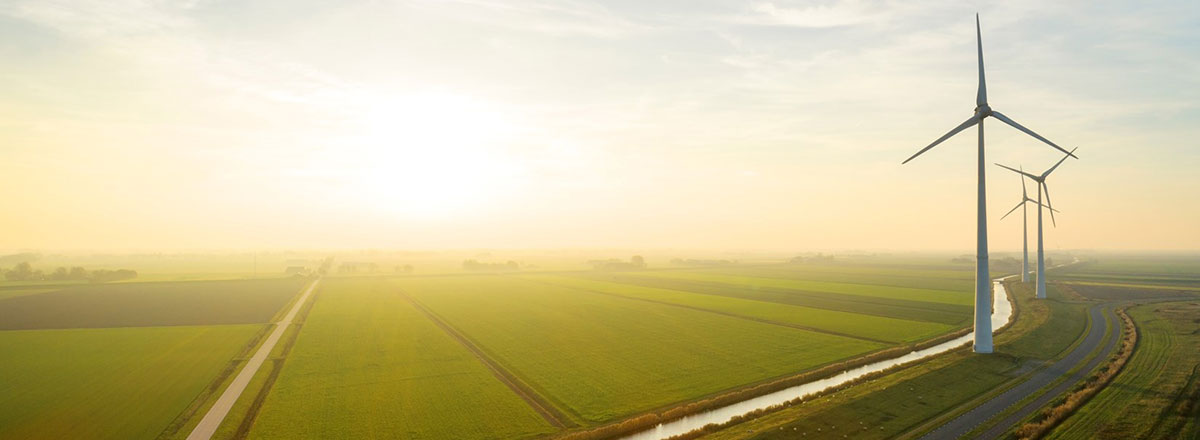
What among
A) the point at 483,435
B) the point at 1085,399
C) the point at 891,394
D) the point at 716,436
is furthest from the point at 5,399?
the point at 1085,399

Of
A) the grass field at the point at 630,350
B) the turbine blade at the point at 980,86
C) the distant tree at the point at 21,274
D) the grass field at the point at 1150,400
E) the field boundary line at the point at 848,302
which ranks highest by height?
the turbine blade at the point at 980,86

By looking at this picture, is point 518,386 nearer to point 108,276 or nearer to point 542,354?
point 542,354

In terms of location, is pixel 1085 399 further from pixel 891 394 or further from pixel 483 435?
pixel 483 435

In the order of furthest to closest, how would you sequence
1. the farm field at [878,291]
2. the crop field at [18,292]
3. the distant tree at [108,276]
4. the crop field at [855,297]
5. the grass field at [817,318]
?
the distant tree at [108,276], the crop field at [18,292], the farm field at [878,291], the crop field at [855,297], the grass field at [817,318]

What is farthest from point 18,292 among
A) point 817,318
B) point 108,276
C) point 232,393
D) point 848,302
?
point 848,302

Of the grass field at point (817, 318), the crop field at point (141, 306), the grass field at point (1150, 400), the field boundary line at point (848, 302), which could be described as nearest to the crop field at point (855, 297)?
the field boundary line at point (848, 302)

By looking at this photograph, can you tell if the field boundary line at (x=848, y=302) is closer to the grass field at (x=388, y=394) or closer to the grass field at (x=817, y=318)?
the grass field at (x=817, y=318)

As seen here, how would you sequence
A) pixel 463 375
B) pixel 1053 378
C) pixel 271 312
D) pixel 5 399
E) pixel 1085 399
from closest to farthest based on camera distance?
pixel 1085 399, pixel 5 399, pixel 1053 378, pixel 463 375, pixel 271 312

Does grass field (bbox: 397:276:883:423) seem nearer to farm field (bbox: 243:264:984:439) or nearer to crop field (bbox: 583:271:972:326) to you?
farm field (bbox: 243:264:984:439)
